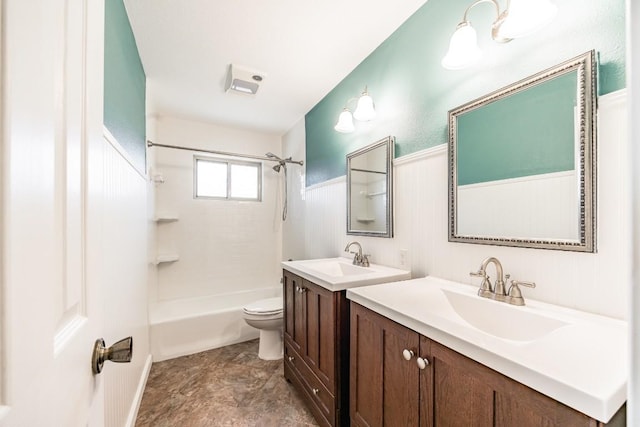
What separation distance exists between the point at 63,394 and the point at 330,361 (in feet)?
3.90

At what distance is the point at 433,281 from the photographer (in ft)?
4.55

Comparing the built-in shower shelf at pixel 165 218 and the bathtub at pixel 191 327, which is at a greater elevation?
the built-in shower shelf at pixel 165 218

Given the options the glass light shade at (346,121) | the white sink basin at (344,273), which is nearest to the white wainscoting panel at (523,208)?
the white sink basin at (344,273)

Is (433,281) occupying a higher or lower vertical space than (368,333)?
higher

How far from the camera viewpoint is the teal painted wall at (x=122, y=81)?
3.81 ft

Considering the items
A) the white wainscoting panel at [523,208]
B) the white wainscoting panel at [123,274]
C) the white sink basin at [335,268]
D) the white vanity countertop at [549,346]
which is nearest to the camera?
the white vanity countertop at [549,346]

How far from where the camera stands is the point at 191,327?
2.54 metres

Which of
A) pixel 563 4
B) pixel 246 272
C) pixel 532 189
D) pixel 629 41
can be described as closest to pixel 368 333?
pixel 532 189

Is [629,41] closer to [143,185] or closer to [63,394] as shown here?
[63,394]

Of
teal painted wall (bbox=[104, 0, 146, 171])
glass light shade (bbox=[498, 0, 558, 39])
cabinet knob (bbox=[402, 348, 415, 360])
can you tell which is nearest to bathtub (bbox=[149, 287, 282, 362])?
teal painted wall (bbox=[104, 0, 146, 171])

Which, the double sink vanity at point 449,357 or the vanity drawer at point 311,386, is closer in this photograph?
the double sink vanity at point 449,357

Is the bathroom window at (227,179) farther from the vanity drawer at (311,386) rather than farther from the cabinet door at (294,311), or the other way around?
the vanity drawer at (311,386)

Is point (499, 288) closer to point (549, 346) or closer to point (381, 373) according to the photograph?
point (549, 346)

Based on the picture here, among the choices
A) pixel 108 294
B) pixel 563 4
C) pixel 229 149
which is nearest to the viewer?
pixel 563 4
